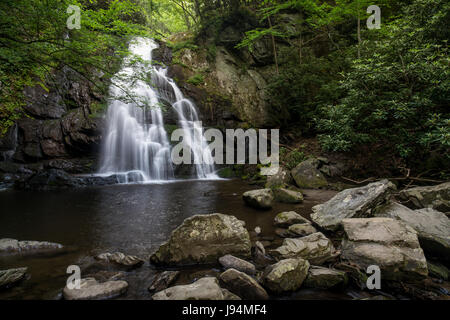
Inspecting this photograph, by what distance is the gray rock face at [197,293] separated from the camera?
1923 mm

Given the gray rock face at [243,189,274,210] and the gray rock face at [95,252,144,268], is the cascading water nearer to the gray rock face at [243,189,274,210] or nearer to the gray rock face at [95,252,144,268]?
the gray rock face at [243,189,274,210]

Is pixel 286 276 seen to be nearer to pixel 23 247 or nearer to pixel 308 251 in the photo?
pixel 308 251

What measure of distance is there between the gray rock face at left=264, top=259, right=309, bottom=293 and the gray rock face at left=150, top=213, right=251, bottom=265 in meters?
0.79

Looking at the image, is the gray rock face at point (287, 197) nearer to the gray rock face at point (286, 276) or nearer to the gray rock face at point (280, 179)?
the gray rock face at point (280, 179)

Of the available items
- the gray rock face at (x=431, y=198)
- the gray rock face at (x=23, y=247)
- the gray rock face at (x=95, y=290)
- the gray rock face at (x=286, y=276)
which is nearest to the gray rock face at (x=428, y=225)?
the gray rock face at (x=431, y=198)

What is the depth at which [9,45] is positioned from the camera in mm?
3242

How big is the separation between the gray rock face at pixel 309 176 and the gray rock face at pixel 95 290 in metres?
6.96

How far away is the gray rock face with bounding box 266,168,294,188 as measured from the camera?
8023 mm

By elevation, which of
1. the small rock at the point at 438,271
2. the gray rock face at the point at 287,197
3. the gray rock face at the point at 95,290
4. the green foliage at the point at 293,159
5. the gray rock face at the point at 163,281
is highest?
the green foliage at the point at 293,159

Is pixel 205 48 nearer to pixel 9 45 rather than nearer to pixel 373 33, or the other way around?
pixel 373 33

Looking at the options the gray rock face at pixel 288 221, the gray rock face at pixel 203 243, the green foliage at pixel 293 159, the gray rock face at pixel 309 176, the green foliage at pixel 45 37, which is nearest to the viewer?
the gray rock face at pixel 203 243

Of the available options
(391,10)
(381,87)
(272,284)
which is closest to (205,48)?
(391,10)

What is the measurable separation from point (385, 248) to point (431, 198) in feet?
9.15
